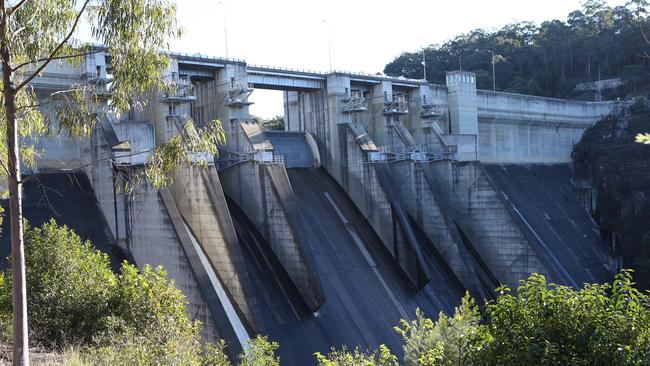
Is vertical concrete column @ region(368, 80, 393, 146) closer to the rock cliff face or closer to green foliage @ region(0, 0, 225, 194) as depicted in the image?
the rock cliff face

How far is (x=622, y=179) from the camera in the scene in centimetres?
3638

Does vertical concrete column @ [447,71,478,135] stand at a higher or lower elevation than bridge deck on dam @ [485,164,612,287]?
higher

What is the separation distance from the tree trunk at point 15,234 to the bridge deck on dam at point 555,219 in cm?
2443

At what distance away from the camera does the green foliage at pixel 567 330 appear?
632 cm

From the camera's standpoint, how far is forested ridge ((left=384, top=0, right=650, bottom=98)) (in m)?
49.0

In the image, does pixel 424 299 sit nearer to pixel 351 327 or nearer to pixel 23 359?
pixel 351 327

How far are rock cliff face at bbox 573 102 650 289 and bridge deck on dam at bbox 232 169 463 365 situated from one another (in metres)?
14.3

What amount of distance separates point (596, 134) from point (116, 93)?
120 ft

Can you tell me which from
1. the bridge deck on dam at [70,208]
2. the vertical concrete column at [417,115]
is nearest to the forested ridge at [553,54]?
the vertical concrete column at [417,115]

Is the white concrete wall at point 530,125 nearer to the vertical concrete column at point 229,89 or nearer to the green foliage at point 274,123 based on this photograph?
the vertical concrete column at point 229,89

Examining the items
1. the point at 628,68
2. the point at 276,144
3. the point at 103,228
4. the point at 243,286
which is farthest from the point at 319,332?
the point at 628,68

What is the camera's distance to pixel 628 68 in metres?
45.3

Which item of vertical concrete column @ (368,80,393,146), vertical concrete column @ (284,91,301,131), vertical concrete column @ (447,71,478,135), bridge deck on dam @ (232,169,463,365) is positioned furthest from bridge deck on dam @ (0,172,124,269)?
vertical concrete column @ (447,71,478,135)

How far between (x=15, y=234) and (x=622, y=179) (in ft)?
114
